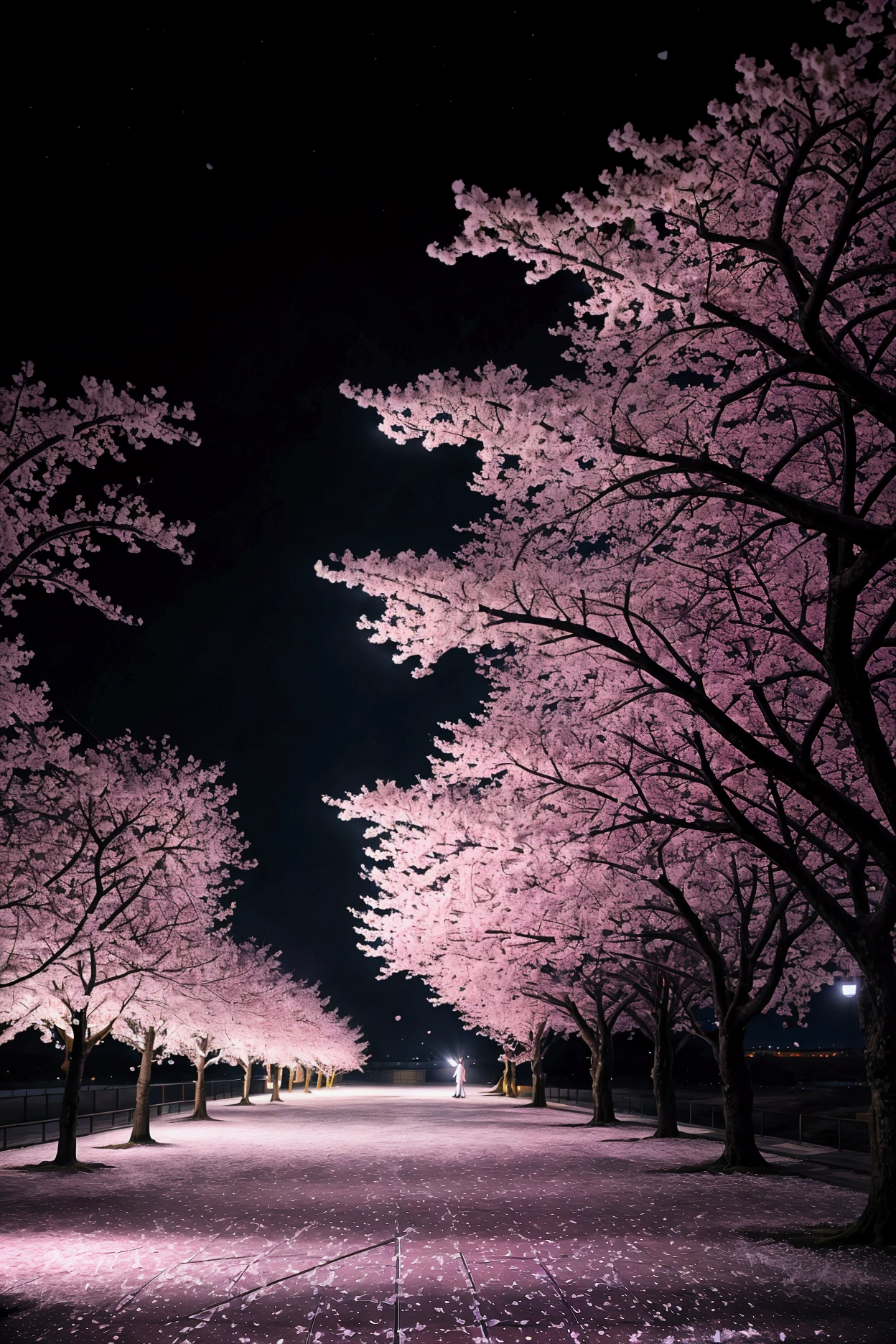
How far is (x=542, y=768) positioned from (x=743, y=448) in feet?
20.2

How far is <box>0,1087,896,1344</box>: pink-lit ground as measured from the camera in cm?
689

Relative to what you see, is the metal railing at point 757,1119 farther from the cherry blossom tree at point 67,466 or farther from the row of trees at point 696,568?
the cherry blossom tree at point 67,466

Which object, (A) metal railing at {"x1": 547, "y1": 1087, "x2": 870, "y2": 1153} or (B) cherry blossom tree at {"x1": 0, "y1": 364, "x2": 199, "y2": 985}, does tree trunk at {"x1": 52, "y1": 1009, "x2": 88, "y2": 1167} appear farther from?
(A) metal railing at {"x1": 547, "y1": 1087, "x2": 870, "y2": 1153}

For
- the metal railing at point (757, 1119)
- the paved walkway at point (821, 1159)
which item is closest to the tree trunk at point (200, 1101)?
the metal railing at point (757, 1119)

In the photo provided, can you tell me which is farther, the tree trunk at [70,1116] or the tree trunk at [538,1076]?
the tree trunk at [538,1076]

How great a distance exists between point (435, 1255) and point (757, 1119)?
31231mm

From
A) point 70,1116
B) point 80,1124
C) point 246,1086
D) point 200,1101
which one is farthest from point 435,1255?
point 246,1086

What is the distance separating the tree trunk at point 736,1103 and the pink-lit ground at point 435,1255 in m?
0.96

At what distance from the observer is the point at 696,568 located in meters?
11.1

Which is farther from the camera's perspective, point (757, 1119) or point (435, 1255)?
point (757, 1119)

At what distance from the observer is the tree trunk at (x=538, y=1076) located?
4103 centimetres

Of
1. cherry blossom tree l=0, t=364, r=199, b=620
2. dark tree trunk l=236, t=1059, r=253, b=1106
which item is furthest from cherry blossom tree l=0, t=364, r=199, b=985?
dark tree trunk l=236, t=1059, r=253, b=1106

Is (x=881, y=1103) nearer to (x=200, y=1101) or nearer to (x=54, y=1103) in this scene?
(x=200, y=1101)

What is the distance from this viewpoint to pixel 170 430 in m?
10.6
